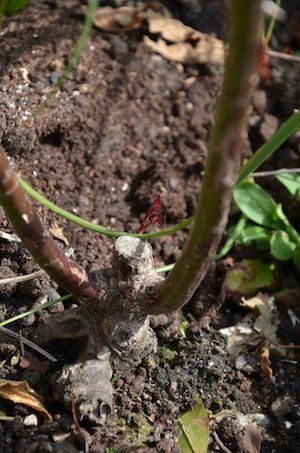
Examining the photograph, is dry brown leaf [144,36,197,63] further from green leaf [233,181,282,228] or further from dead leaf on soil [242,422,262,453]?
dead leaf on soil [242,422,262,453]

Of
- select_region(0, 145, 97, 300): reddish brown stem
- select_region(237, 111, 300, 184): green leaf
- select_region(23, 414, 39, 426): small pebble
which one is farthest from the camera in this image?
select_region(23, 414, 39, 426): small pebble

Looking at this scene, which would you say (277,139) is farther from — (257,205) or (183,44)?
(183,44)

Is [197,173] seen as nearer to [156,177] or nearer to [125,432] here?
[156,177]

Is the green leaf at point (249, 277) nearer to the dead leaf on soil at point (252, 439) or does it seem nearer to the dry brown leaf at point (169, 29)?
the dead leaf on soil at point (252, 439)

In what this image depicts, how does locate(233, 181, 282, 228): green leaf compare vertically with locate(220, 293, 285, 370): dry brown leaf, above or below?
above

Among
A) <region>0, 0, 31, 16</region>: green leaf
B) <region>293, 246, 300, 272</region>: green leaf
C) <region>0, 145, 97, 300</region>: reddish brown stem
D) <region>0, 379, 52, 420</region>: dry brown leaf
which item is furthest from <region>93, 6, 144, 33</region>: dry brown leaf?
<region>0, 379, 52, 420</region>: dry brown leaf

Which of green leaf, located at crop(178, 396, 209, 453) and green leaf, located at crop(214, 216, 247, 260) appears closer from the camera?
green leaf, located at crop(178, 396, 209, 453)

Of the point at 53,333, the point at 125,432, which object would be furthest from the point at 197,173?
the point at 125,432
